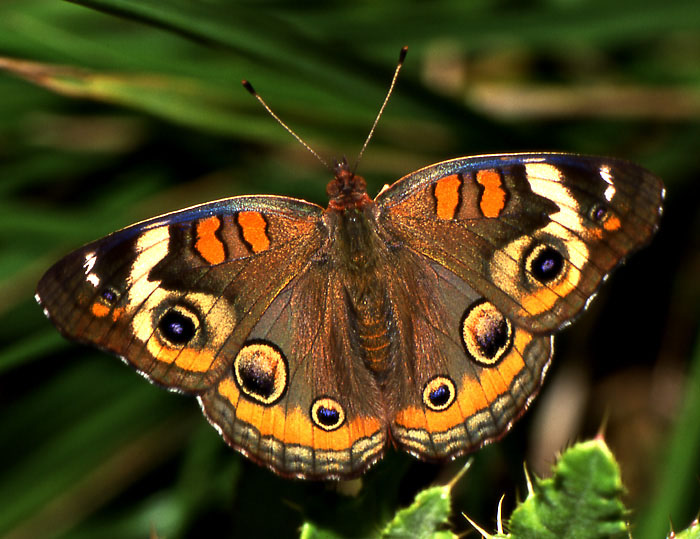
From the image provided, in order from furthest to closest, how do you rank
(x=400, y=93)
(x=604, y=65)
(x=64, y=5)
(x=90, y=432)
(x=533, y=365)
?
1. (x=604, y=65)
2. (x=64, y=5)
3. (x=90, y=432)
4. (x=400, y=93)
5. (x=533, y=365)

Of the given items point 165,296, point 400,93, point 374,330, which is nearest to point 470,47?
point 400,93

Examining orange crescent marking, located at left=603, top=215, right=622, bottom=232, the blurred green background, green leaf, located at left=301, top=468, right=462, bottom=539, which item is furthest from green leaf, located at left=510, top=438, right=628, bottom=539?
the blurred green background

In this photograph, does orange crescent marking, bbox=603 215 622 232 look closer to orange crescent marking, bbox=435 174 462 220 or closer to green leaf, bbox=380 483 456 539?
orange crescent marking, bbox=435 174 462 220

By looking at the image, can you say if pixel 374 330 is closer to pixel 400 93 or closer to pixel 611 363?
pixel 400 93

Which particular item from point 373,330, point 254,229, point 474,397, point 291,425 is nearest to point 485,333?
point 474,397

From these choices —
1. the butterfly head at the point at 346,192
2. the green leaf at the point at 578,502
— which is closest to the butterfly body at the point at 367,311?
the butterfly head at the point at 346,192

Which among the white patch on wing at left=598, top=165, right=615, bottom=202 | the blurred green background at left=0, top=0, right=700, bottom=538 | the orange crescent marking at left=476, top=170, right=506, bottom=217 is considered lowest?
the blurred green background at left=0, top=0, right=700, bottom=538

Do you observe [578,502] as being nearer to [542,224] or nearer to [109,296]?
[542,224]

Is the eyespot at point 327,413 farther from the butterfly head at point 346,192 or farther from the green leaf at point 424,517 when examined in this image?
the butterfly head at point 346,192
